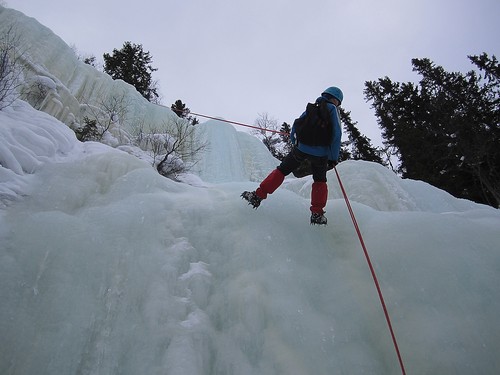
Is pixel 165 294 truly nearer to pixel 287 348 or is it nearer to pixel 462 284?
pixel 287 348

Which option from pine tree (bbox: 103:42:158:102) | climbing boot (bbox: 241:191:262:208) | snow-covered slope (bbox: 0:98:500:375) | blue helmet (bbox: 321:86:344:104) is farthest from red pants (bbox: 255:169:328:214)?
pine tree (bbox: 103:42:158:102)

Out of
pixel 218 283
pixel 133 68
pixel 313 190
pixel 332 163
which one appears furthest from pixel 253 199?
pixel 133 68

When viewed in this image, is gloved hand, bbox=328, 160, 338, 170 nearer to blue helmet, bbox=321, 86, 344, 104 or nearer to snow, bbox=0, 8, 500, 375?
snow, bbox=0, 8, 500, 375

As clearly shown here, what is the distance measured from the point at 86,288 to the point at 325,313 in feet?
5.45

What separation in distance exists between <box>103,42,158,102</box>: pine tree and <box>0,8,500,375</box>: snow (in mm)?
19003

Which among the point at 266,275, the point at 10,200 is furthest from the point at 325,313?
the point at 10,200

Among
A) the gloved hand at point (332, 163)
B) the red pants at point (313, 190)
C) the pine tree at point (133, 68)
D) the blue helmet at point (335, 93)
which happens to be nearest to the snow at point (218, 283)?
the red pants at point (313, 190)

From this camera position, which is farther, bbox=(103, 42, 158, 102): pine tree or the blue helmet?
bbox=(103, 42, 158, 102): pine tree

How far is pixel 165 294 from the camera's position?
7.22 feet

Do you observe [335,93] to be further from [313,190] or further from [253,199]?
[253,199]

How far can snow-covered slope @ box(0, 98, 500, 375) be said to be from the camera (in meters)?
1.88

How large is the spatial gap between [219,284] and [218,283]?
15 mm

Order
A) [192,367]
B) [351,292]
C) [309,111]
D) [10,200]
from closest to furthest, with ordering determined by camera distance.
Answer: [192,367] < [351,292] < [10,200] < [309,111]

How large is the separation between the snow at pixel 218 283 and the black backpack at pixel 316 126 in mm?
724
